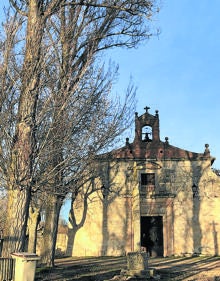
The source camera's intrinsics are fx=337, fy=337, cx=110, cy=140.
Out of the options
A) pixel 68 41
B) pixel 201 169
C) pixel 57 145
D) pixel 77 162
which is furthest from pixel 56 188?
pixel 201 169

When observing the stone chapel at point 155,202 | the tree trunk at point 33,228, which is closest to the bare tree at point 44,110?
the tree trunk at point 33,228

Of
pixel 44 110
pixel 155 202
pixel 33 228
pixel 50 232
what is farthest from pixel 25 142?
pixel 155 202

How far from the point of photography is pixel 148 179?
2089 centimetres

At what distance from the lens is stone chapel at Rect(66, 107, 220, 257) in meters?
19.5

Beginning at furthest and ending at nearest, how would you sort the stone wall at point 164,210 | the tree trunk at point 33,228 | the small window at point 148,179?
the small window at point 148,179
the stone wall at point 164,210
the tree trunk at point 33,228

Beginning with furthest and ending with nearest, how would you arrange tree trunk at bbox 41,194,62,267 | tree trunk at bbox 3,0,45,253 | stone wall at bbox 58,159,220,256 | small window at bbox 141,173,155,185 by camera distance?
small window at bbox 141,173,155,185 → stone wall at bbox 58,159,220,256 → tree trunk at bbox 41,194,62,267 → tree trunk at bbox 3,0,45,253

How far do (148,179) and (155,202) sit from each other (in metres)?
1.51

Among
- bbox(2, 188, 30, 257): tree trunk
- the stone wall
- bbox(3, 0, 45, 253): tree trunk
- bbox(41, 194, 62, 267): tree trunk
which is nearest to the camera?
bbox(2, 188, 30, 257): tree trunk

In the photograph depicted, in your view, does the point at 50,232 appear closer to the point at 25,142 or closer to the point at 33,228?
the point at 33,228

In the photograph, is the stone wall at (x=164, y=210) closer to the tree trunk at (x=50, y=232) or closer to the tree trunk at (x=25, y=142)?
the tree trunk at (x=50, y=232)

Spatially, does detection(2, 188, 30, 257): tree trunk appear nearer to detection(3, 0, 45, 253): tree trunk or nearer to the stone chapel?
detection(3, 0, 45, 253): tree trunk

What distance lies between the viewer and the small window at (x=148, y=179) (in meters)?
20.8

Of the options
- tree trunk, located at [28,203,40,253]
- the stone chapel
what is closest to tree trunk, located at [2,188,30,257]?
tree trunk, located at [28,203,40,253]

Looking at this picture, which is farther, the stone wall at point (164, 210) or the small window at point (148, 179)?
the small window at point (148, 179)
